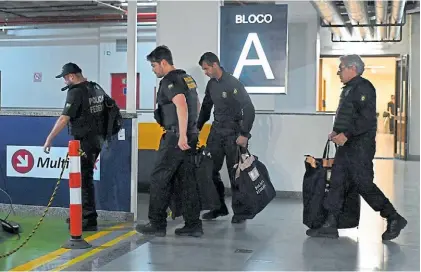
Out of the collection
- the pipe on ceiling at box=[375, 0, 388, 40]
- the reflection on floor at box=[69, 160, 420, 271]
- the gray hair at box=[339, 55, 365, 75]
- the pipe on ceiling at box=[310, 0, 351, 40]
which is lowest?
the reflection on floor at box=[69, 160, 420, 271]

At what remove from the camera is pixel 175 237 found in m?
5.15

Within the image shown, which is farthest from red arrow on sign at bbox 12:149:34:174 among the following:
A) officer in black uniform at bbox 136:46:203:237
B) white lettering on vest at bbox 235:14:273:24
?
white lettering on vest at bbox 235:14:273:24

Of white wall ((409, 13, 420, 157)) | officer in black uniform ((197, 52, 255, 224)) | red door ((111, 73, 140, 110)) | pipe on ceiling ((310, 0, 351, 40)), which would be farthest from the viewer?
red door ((111, 73, 140, 110))

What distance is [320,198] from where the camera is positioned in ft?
17.1

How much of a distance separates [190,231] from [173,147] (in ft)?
2.55

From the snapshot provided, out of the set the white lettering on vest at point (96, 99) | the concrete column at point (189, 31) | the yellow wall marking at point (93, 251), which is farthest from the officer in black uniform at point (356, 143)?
the concrete column at point (189, 31)

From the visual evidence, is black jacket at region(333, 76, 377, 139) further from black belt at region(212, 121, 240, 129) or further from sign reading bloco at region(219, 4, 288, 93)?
sign reading bloco at region(219, 4, 288, 93)

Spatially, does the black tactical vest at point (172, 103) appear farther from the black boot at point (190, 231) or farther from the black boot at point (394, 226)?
the black boot at point (394, 226)

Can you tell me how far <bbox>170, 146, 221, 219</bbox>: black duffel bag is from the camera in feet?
17.1

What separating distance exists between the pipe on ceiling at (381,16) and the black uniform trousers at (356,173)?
247 inches

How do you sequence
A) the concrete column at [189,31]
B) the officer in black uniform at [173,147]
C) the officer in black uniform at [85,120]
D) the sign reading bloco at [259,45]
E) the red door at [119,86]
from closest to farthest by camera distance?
the officer in black uniform at [173,147], the officer in black uniform at [85,120], the sign reading bloco at [259,45], the concrete column at [189,31], the red door at [119,86]

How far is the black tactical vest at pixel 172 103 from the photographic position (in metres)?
5.00

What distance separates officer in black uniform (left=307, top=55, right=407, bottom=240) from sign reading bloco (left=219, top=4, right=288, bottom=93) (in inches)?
70.1

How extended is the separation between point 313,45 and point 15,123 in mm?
7290
